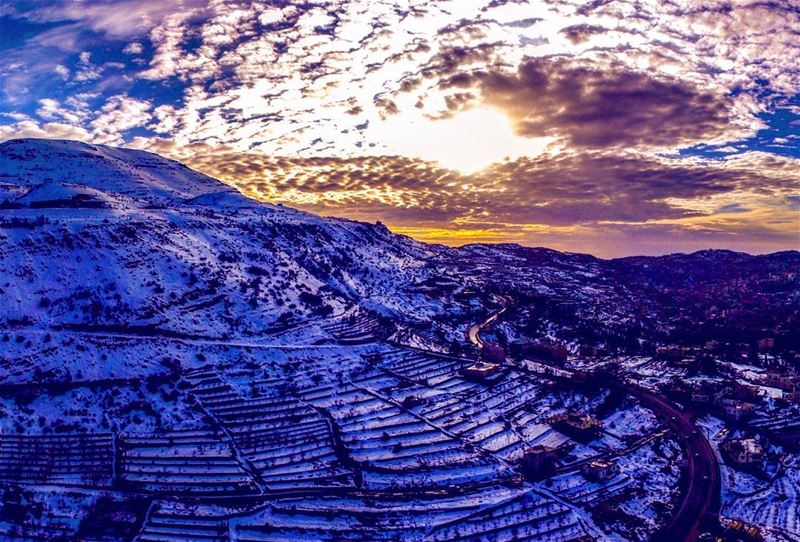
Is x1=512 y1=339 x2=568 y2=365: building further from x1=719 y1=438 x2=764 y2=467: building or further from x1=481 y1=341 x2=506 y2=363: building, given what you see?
x1=719 y1=438 x2=764 y2=467: building

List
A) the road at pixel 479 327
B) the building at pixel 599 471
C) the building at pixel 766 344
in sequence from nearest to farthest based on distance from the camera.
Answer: the building at pixel 599 471 → the road at pixel 479 327 → the building at pixel 766 344

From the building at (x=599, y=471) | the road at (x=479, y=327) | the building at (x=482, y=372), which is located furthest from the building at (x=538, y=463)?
the road at (x=479, y=327)

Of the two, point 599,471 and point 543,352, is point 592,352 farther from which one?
point 599,471

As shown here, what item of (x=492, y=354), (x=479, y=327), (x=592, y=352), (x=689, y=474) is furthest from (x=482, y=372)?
(x=592, y=352)

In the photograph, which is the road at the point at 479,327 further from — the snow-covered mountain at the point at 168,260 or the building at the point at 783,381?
the building at the point at 783,381

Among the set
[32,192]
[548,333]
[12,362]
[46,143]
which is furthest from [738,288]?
[46,143]
